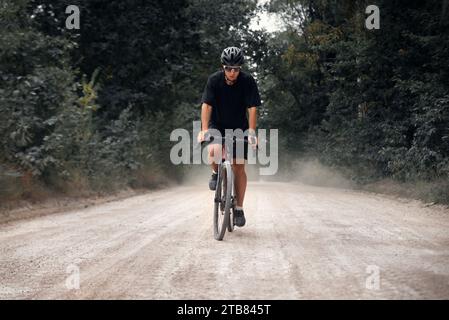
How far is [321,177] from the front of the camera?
26000 mm

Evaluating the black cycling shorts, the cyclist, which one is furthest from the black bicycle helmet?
the black cycling shorts

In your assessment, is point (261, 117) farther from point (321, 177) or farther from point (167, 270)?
point (167, 270)

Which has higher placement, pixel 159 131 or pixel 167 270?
pixel 159 131

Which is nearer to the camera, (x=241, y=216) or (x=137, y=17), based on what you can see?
(x=241, y=216)

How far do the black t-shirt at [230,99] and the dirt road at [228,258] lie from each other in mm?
1386

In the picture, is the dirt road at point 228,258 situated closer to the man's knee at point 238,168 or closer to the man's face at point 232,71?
the man's knee at point 238,168

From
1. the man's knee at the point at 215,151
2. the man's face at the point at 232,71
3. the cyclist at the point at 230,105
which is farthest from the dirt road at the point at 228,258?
the man's face at the point at 232,71

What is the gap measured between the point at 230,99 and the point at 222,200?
4.04 ft

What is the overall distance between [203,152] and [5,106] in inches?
716

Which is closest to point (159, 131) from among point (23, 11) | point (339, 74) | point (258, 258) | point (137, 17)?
point (137, 17)

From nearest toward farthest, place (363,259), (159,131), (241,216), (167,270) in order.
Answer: (167,270) → (363,259) → (241,216) → (159,131)

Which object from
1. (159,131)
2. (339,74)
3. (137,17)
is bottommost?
(159,131)

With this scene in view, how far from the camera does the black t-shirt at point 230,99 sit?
271 inches

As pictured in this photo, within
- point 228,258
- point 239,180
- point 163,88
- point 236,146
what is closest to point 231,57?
point 236,146
